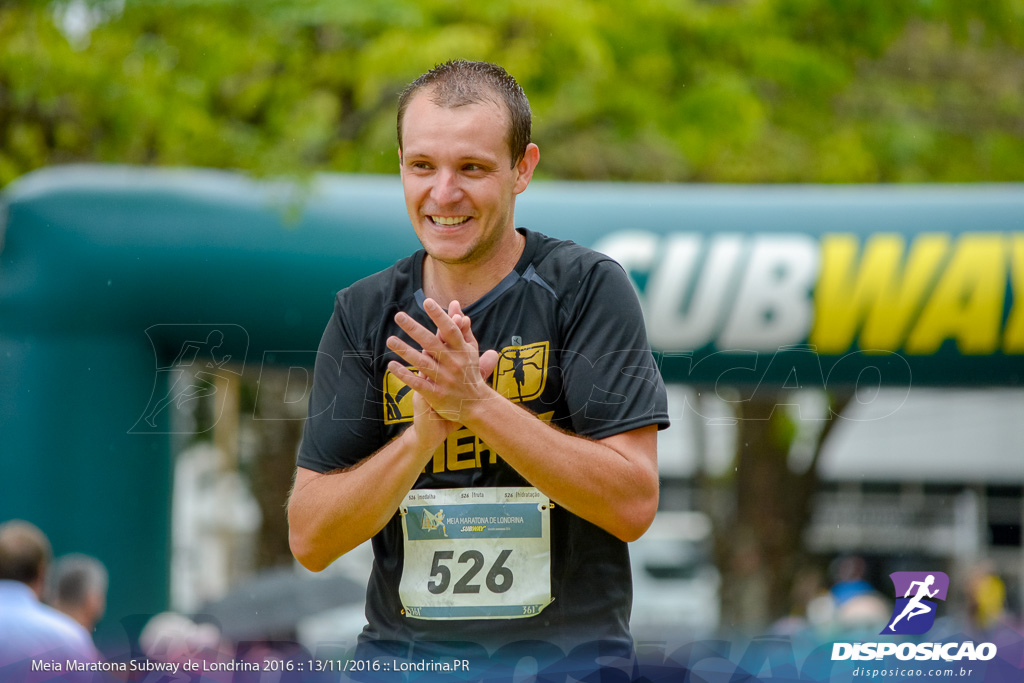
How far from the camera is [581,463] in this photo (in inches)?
63.5

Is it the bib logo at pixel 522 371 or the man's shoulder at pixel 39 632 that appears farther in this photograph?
the man's shoulder at pixel 39 632

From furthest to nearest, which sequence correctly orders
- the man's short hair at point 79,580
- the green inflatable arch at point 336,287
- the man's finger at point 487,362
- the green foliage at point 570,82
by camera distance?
the green foliage at point 570,82, the man's short hair at point 79,580, the green inflatable arch at point 336,287, the man's finger at point 487,362

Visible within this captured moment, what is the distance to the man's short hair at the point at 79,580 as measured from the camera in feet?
11.4

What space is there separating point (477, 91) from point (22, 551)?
2.44 metres

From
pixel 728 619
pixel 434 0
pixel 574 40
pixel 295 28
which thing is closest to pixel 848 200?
pixel 574 40

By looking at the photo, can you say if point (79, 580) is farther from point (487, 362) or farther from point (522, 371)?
point (487, 362)

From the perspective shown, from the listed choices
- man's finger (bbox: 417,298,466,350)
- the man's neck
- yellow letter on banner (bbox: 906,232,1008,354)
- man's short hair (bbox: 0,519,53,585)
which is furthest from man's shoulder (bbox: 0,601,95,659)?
yellow letter on banner (bbox: 906,232,1008,354)

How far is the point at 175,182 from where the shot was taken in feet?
11.3

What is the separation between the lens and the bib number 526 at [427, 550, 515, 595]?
5.97 ft

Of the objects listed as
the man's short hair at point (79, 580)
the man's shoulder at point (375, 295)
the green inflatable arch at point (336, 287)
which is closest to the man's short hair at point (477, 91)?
the man's shoulder at point (375, 295)

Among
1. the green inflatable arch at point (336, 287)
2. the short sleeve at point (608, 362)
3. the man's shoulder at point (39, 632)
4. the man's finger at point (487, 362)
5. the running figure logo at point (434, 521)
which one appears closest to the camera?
the man's finger at point (487, 362)

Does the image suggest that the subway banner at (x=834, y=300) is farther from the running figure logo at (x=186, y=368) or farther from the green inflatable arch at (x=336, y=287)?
the running figure logo at (x=186, y=368)

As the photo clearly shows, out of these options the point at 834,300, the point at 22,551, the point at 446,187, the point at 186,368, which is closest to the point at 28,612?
the point at 22,551

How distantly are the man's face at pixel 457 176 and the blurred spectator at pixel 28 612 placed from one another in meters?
1.07
